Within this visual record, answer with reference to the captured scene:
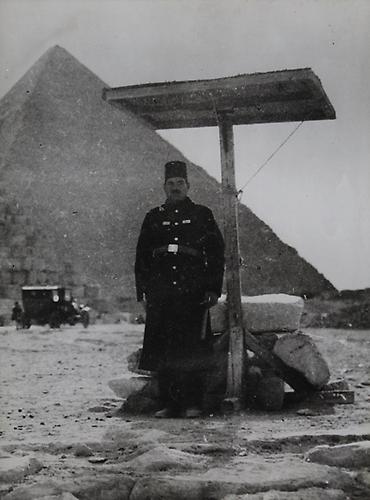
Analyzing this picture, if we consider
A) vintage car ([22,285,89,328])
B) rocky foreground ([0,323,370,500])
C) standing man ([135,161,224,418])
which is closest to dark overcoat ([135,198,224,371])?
standing man ([135,161,224,418])

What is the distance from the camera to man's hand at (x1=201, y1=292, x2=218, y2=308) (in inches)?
183

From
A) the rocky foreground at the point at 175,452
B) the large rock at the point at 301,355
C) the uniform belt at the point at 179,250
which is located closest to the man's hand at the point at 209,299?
the uniform belt at the point at 179,250

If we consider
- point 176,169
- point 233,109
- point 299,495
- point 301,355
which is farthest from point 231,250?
point 299,495

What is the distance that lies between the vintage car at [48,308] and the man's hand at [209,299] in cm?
1666

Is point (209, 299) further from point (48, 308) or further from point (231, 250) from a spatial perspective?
point (48, 308)

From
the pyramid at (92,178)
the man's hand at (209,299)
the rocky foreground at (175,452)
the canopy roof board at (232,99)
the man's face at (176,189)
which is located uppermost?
the pyramid at (92,178)

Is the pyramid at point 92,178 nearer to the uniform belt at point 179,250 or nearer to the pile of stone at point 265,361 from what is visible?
the pile of stone at point 265,361

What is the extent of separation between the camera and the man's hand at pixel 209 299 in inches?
183

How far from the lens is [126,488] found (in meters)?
2.83

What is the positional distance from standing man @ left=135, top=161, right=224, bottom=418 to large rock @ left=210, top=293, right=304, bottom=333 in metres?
0.31

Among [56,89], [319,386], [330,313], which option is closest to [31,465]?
[319,386]

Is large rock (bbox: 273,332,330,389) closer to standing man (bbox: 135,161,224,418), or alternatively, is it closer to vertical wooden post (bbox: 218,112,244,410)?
vertical wooden post (bbox: 218,112,244,410)

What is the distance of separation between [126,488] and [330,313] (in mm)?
26937

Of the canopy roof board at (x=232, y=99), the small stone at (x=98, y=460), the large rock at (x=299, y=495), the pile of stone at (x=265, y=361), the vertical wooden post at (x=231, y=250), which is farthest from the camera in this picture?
the vertical wooden post at (x=231, y=250)
